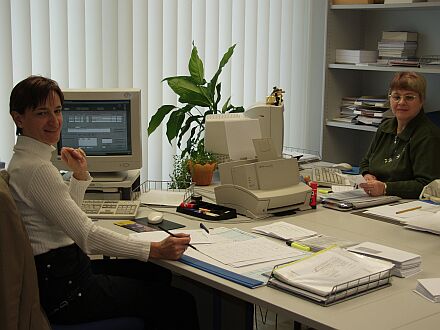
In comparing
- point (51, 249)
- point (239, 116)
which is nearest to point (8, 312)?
point (51, 249)

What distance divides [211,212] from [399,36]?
7.86 feet

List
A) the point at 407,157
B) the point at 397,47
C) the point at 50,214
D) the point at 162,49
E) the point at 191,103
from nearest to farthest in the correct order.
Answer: the point at 50,214 < the point at 407,157 < the point at 191,103 < the point at 162,49 < the point at 397,47

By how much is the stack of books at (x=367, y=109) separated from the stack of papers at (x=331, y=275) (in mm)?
2520

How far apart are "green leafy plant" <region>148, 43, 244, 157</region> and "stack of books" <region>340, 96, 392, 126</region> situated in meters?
1.06

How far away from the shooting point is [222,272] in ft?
6.65

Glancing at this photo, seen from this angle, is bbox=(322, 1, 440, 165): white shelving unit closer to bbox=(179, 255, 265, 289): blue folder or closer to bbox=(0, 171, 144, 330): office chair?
bbox=(179, 255, 265, 289): blue folder

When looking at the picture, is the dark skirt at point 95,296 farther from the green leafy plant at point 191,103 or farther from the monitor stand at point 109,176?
the green leafy plant at point 191,103

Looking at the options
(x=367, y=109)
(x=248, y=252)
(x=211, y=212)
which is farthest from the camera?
(x=367, y=109)

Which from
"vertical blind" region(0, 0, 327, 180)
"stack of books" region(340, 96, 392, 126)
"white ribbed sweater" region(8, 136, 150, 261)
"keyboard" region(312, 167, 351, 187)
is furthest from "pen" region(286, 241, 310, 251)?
"stack of books" region(340, 96, 392, 126)

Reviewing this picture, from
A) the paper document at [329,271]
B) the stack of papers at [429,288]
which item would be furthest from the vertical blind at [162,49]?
the stack of papers at [429,288]

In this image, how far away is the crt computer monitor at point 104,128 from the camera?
281 cm

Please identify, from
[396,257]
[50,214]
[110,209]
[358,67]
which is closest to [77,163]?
[110,209]

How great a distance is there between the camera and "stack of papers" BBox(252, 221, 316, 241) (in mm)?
2379

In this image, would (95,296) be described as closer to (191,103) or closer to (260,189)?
(260,189)
